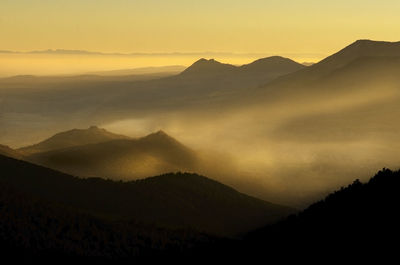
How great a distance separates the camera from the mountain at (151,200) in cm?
5422

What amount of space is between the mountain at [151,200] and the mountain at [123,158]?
27423 millimetres

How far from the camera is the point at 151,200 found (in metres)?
60.2

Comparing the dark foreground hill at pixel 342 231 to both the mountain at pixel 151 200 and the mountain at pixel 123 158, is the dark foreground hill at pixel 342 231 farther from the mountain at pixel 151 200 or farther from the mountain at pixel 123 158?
the mountain at pixel 123 158

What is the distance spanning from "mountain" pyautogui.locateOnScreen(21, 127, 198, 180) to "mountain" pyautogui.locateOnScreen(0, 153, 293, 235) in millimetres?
27423

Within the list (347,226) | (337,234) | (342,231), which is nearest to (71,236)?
(337,234)

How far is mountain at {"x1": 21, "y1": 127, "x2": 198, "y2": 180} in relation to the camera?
9456 centimetres

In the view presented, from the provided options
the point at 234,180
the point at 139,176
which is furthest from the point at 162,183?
the point at 234,180

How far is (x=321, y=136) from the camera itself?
594ft

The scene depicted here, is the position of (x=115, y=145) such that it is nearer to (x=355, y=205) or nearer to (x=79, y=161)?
(x=79, y=161)

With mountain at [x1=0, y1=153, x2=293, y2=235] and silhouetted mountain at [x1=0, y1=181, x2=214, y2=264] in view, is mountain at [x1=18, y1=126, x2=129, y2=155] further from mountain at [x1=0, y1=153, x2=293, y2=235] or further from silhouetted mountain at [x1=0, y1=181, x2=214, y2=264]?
silhouetted mountain at [x1=0, y1=181, x2=214, y2=264]

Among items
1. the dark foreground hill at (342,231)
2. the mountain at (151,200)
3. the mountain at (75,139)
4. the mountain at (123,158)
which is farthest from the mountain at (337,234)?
the mountain at (75,139)

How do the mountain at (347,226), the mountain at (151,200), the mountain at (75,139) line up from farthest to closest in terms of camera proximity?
the mountain at (75,139), the mountain at (151,200), the mountain at (347,226)

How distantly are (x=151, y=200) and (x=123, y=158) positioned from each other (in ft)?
139

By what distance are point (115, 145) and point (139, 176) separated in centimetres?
1554
